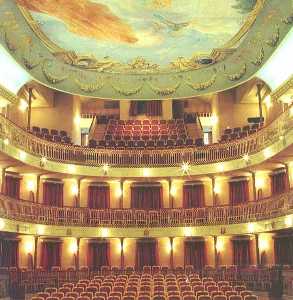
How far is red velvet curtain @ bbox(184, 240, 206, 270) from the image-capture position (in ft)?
95.2

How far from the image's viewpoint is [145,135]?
3388cm

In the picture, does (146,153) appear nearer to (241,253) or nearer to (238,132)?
(238,132)

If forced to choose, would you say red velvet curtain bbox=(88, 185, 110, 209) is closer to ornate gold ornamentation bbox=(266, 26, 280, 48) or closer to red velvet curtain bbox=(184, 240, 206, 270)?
red velvet curtain bbox=(184, 240, 206, 270)

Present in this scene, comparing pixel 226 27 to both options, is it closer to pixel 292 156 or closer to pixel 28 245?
pixel 292 156

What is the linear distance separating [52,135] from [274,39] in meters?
13.9

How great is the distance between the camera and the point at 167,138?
1294 inches

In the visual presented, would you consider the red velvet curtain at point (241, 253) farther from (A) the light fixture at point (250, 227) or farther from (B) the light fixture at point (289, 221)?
(B) the light fixture at point (289, 221)

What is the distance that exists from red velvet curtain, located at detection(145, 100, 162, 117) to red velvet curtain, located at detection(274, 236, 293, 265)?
46.3 feet

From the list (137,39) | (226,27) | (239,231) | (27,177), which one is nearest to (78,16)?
(137,39)

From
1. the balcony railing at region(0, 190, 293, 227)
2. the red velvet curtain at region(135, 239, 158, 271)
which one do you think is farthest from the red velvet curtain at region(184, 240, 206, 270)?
the balcony railing at region(0, 190, 293, 227)

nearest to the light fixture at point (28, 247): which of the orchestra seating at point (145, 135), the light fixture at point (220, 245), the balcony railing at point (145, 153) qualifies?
the balcony railing at point (145, 153)

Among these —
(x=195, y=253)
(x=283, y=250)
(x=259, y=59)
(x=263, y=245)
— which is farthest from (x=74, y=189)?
(x=259, y=59)

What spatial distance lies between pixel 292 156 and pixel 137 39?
33.8ft

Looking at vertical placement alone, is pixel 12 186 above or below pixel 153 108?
below
